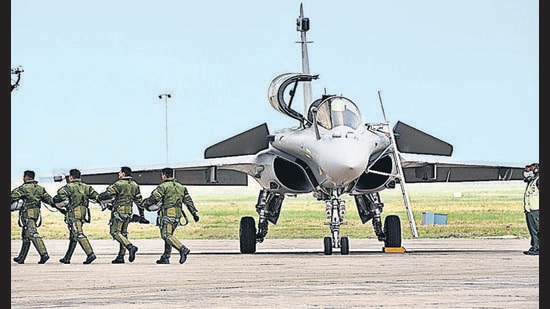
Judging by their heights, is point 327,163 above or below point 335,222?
above

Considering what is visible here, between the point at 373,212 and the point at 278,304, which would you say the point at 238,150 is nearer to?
the point at 373,212

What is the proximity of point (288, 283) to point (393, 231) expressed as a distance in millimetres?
10345

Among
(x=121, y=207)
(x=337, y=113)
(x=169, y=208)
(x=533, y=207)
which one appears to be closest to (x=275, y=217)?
(x=337, y=113)

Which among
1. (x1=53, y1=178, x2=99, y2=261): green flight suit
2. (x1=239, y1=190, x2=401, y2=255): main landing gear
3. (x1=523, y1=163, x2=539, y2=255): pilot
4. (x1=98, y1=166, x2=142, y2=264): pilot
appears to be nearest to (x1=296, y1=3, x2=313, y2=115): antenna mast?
(x1=239, y1=190, x2=401, y2=255): main landing gear

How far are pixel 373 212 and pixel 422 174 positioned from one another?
66.6 inches

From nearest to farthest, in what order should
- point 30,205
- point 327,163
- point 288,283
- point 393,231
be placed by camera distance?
point 288,283
point 30,205
point 327,163
point 393,231

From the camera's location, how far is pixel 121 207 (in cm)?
1884

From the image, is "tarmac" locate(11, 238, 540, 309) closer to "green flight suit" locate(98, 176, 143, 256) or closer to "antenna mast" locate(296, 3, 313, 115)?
"green flight suit" locate(98, 176, 143, 256)

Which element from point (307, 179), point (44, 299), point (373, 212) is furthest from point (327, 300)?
point (373, 212)

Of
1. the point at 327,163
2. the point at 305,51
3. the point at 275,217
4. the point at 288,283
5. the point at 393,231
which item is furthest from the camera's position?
the point at 305,51

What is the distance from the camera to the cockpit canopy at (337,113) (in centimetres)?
2000

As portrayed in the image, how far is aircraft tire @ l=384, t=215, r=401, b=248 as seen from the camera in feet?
76.0

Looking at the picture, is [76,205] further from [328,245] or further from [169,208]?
[328,245]
